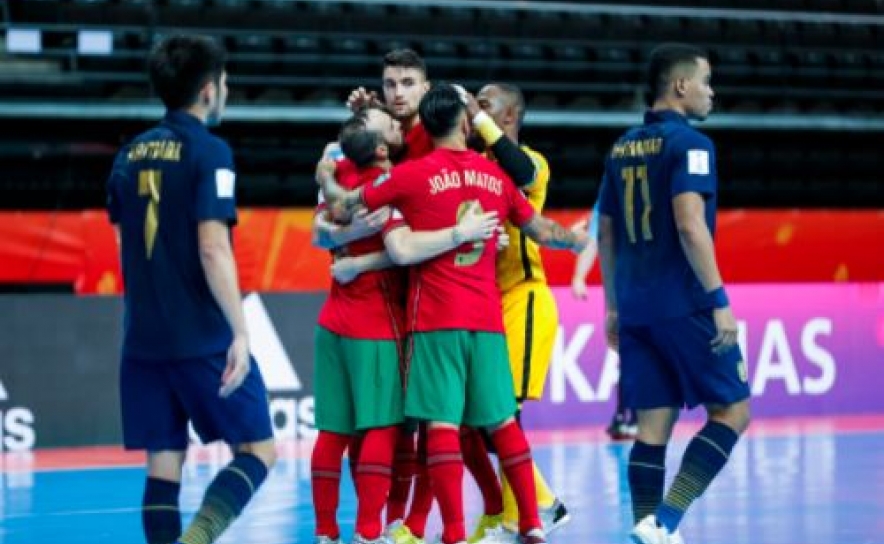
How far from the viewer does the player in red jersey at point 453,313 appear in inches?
267

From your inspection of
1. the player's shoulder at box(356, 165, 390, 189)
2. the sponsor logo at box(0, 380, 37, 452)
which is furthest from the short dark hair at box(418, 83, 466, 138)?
the sponsor logo at box(0, 380, 37, 452)

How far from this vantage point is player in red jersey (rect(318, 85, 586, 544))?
A: 267 inches

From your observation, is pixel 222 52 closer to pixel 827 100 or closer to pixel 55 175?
pixel 55 175

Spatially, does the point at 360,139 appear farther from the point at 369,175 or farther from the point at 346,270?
the point at 346,270

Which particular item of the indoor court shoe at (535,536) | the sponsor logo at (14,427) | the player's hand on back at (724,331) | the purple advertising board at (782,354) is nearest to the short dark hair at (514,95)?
the player's hand on back at (724,331)

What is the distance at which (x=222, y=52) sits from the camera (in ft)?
19.6

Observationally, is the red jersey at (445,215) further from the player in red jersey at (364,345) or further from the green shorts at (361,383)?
the green shorts at (361,383)

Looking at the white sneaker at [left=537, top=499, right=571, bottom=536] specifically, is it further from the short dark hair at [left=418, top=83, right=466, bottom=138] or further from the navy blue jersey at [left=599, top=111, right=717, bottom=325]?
the short dark hair at [left=418, top=83, right=466, bottom=138]

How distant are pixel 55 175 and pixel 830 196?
8228 mm

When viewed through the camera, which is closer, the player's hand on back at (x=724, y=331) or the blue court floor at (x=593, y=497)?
the player's hand on back at (x=724, y=331)

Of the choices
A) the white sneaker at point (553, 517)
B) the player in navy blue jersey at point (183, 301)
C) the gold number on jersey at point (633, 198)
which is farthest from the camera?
the white sneaker at point (553, 517)

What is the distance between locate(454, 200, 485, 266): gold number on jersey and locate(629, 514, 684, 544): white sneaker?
119 centimetres

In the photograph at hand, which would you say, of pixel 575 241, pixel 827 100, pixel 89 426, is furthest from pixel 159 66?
pixel 827 100

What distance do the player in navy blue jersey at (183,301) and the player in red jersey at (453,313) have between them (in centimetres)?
95
